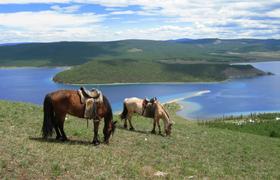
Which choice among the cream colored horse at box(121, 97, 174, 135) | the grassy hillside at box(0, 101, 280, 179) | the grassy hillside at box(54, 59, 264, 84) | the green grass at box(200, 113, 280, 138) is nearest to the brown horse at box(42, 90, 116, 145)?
the grassy hillside at box(0, 101, 280, 179)

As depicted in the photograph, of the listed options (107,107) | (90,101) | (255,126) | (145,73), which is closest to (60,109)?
(90,101)

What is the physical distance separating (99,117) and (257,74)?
6901 inches

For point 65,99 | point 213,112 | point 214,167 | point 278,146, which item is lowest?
point 213,112

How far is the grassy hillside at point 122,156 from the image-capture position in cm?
965

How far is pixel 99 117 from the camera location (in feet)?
45.6

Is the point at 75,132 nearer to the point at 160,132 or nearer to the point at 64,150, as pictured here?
the point at 64,150

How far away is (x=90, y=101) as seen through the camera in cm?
1370

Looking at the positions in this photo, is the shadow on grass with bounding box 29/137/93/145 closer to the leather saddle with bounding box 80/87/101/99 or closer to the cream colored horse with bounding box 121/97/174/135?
the leather saddle with bounding box 80/87/101/99

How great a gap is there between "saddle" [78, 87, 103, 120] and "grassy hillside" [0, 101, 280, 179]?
40.5 inches

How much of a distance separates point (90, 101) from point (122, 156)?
8.13 feet

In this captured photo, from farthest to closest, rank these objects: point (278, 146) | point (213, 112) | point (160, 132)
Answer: point (213, 112), point (278, 146), point (160, 132)

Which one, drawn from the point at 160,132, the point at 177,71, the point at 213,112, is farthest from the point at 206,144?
the point at 177,71

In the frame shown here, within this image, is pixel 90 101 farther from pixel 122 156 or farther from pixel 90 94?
pixel 122 156

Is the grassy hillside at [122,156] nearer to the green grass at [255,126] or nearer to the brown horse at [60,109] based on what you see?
the brown horse at [60,109]
